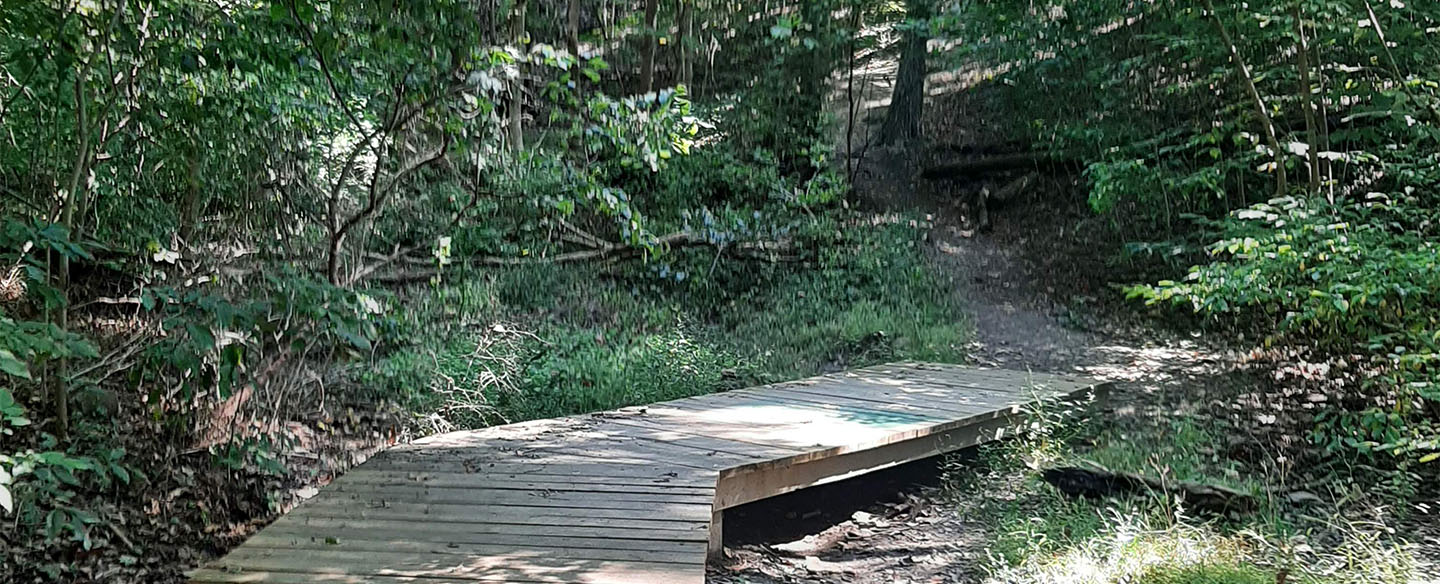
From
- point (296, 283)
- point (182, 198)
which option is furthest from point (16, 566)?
point (182, 198)

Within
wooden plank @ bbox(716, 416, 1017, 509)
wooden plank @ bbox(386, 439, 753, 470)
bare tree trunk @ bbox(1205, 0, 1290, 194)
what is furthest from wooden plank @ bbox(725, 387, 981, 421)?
bare tree trunk @ bbox(1205, 0, 1290, 194)

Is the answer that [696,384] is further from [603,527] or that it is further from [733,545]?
[603,527]

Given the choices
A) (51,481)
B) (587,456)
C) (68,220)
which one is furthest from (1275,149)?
(51,481)

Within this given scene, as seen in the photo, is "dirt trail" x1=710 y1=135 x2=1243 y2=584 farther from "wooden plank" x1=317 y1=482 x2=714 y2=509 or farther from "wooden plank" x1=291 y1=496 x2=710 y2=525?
"wooden plank" x1=291 y1=496 x2=710 y2=525

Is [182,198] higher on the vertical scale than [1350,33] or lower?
lower

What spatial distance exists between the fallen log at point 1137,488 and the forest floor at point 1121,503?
91 millimetres

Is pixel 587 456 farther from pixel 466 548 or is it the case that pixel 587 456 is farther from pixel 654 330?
pixel 654 330

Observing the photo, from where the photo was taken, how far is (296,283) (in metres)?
4.22

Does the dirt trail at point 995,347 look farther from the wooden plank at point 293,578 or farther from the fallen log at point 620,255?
the wooden plank at point 293,578

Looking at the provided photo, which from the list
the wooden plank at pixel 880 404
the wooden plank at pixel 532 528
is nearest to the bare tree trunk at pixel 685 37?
the wooden plank at pixel 880 404

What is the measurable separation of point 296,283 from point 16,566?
1866 mm

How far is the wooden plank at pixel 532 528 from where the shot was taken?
4066 millimetres

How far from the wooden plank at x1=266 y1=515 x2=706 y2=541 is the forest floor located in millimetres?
1188

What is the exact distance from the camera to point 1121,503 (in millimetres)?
5680
